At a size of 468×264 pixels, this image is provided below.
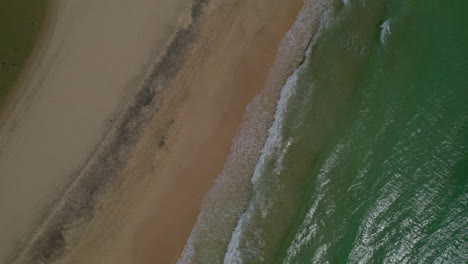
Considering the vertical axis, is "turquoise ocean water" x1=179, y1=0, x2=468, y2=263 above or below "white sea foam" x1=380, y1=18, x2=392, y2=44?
below

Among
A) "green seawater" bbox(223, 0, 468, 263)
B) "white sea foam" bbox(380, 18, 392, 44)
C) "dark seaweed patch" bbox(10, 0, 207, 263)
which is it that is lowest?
"dark seaweed patch" bbox(10, 0, 207, 263)

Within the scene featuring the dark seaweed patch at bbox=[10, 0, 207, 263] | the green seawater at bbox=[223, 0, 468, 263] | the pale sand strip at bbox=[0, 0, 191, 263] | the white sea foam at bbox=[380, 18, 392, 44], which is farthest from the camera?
the white sea foam at bbox=[380, 18, 392, 44]

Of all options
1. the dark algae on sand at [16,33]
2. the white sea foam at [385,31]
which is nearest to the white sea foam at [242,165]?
the white sea foam at [385,31]

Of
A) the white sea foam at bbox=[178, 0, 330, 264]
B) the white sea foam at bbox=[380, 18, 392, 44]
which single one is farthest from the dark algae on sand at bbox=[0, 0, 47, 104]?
the white sea foam at bbox=[380, 18, 392, 44]

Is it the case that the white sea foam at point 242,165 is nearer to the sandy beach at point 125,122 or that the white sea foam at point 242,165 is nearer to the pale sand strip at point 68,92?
the sandy beach at point 125,122

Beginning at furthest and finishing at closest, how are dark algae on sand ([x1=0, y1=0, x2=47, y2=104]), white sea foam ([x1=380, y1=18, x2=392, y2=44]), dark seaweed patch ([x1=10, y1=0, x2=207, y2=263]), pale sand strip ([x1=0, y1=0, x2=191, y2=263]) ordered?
1. white sea foam ([x1=380, y1=18, x2=392, y2=44])
2. dark algae on sand ([x1=0, y1=0, x2=47, y2=104])
3. pale sand strip ([x1=0, y1=0, x2=191, y2=263])
4. dark seaweed patch ([x1=10, y1=0, x2=207, y2=263])

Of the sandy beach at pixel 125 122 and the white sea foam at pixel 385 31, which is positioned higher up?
the white sea foam at pixel 385 31

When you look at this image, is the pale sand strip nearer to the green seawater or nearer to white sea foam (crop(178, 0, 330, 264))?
white sea foam (crop(178, 0, 330, 264))
